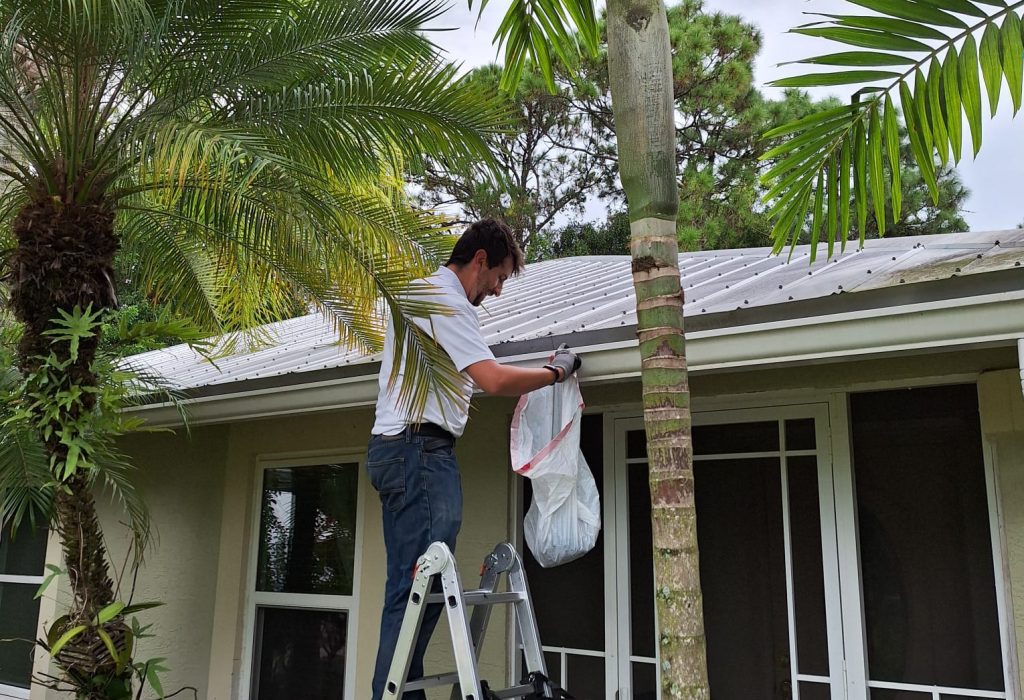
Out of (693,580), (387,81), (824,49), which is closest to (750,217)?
(387,81)

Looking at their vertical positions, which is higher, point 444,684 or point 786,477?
point 786,477

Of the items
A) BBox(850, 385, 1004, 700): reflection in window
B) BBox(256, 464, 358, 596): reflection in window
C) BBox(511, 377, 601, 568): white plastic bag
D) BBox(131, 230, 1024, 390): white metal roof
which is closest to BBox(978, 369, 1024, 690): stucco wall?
BBox(850, 385, 1004, 700): reflection in window

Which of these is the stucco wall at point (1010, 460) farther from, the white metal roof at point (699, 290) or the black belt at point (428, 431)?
the black belt at point (428, 431)

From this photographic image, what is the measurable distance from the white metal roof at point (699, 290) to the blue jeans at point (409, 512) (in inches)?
31.8

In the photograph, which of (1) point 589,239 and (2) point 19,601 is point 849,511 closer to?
(2) point 19,601

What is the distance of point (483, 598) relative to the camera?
11.2ft

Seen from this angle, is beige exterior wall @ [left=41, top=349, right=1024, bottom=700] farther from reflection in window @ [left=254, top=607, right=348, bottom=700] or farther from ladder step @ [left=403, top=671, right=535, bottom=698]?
ladder step @ [left=403, top=671, right=535, bottom=698]

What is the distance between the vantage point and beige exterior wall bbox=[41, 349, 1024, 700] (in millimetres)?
3775

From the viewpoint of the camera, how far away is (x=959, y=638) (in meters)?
3.79

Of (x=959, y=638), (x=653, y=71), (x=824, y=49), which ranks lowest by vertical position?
(x=959, y=638)

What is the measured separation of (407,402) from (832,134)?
73.5 inches

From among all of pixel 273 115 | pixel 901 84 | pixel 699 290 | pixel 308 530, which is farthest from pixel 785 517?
pixel 308 530

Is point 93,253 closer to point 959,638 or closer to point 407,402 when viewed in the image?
point 407,402

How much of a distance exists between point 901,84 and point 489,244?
163 centimetres
